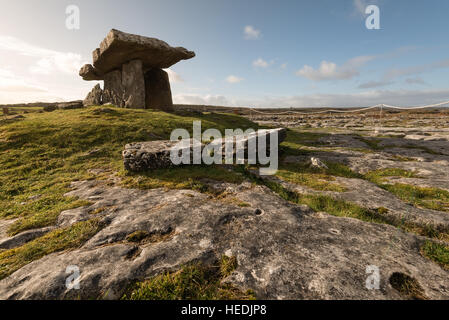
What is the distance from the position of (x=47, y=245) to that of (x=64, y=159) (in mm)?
8392

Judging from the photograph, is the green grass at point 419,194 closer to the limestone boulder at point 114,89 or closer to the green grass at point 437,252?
the green grass at point 437,252

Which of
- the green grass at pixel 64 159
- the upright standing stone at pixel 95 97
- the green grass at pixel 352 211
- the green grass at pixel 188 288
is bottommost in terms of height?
the green grass at pixel 188 288

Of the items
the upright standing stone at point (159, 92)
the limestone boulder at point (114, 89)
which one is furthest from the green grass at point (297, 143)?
the limestone boulder at point (114, 89)

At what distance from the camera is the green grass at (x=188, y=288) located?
10.0 ft

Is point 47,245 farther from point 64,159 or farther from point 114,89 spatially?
point 114,89

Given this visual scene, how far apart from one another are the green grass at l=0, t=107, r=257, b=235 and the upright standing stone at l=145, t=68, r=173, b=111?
10.0m

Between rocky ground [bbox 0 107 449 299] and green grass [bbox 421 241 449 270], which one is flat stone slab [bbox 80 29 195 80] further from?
green grass [bbox 421 241 449 270]

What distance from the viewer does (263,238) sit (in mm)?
4355

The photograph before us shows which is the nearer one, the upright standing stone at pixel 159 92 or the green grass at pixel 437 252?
the green grass at pixel 437 252

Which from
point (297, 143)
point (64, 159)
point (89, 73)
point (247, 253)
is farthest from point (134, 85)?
point (247, 253)

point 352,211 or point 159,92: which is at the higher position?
point 159,92

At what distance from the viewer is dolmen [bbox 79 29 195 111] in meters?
21.6

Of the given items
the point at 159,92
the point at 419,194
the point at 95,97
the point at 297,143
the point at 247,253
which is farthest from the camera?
the point at 95,97

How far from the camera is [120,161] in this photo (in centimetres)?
→ 1093
